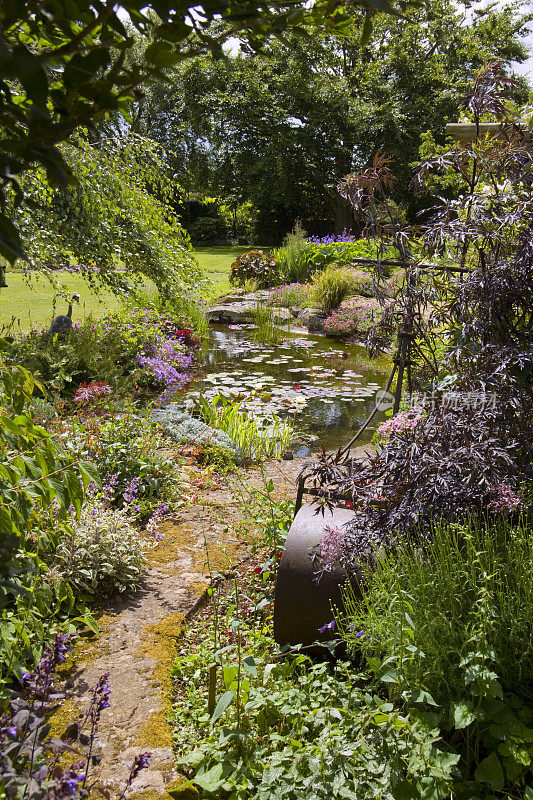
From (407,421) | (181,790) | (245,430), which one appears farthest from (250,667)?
(245,430)

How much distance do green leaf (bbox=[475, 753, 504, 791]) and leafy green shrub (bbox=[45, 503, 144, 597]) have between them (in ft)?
5.46

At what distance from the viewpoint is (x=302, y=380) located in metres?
7.82

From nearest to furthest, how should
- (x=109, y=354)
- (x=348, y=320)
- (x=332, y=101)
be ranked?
(x=109, y=354)
(x=348, y=320)
(x=332, y=101)

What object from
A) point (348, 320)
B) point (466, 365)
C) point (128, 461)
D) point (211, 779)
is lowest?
point (211, 779)

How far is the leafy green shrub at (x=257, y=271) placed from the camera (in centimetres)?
1422

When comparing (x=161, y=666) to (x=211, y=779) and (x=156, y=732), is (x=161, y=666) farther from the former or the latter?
(x=211, y=779)

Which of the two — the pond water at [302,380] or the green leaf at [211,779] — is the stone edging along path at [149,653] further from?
the pond water at [302,380]

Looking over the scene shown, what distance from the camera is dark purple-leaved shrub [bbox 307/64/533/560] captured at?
6.93 feet

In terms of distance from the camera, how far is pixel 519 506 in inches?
88.8

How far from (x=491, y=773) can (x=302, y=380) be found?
6327 mm

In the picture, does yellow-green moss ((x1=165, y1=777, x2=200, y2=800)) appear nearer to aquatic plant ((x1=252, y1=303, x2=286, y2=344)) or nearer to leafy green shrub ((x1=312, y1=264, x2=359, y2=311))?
aquatic plant ((x1=252, y1=303, x2=286, y2=344))

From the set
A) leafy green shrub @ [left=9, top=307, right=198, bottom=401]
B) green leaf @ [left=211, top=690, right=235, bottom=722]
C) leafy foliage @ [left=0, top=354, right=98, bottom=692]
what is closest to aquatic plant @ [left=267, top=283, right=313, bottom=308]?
leafy green shrub @ [left=9, top=307, right=198, bottom=401]

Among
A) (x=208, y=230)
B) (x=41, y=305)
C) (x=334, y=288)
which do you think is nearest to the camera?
(x=41, y=305)

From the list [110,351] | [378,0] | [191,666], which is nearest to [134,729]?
[191,666]
